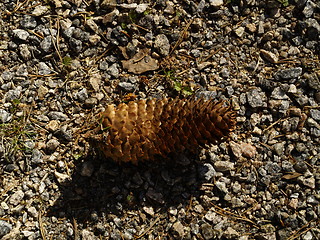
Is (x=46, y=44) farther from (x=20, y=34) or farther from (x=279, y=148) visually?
(x=279, y=148)

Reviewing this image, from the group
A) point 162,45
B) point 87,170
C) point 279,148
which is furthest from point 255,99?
point 87,170

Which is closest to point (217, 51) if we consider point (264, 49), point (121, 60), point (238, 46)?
point (238, 46)

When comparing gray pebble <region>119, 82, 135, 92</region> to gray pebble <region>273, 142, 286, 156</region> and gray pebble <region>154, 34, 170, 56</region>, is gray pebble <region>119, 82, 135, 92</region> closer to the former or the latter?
gray pebble <region>154, 34, 170, 56</region>

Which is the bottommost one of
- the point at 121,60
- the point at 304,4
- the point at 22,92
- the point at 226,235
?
the point at 226,235

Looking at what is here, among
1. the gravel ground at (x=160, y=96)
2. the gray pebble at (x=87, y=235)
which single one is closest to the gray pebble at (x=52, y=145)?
the gravel ground at (x=160, y=96)

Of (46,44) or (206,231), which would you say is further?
(46,44)

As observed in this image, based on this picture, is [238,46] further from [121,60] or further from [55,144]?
[55,144]
